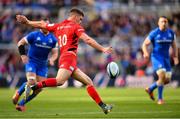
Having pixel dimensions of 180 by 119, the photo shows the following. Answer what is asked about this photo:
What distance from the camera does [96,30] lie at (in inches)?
1437

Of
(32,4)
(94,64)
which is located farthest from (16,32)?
(94,64)

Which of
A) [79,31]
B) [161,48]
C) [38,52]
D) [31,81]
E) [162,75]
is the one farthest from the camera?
[161,48]

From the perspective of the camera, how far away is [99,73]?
35.4 meters

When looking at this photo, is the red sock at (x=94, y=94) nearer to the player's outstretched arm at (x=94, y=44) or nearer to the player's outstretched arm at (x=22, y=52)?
the player's outstretched arm at (x=94, y=44)

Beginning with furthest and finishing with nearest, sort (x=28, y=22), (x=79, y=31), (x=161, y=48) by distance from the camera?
(x=161, y=48) < (x=28, y=22) < (x=79, y=31)

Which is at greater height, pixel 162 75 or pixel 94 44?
pixel 94 44

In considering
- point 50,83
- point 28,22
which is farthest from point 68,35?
point 50,83

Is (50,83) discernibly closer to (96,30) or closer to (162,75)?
(162,75)

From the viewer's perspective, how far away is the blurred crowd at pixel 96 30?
3553 centimetres

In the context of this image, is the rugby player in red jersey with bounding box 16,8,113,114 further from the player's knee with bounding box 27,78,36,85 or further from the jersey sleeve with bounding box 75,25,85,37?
the player's knee with bounding box 27,78,36,85

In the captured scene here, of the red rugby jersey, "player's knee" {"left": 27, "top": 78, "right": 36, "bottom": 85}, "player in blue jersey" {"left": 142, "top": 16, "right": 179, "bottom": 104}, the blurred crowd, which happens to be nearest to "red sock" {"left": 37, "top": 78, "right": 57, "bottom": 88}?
the red rugby jersey

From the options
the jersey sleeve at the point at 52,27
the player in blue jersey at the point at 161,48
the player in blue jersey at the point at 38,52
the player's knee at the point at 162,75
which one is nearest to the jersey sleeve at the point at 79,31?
the jersey sleeve at the point at 52,27

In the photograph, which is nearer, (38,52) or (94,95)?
(94,95)

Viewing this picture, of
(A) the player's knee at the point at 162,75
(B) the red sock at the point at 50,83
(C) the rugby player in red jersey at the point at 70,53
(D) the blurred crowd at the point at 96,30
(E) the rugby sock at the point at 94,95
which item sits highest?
(C) the rugby player in red jersey at the point at 70,53
